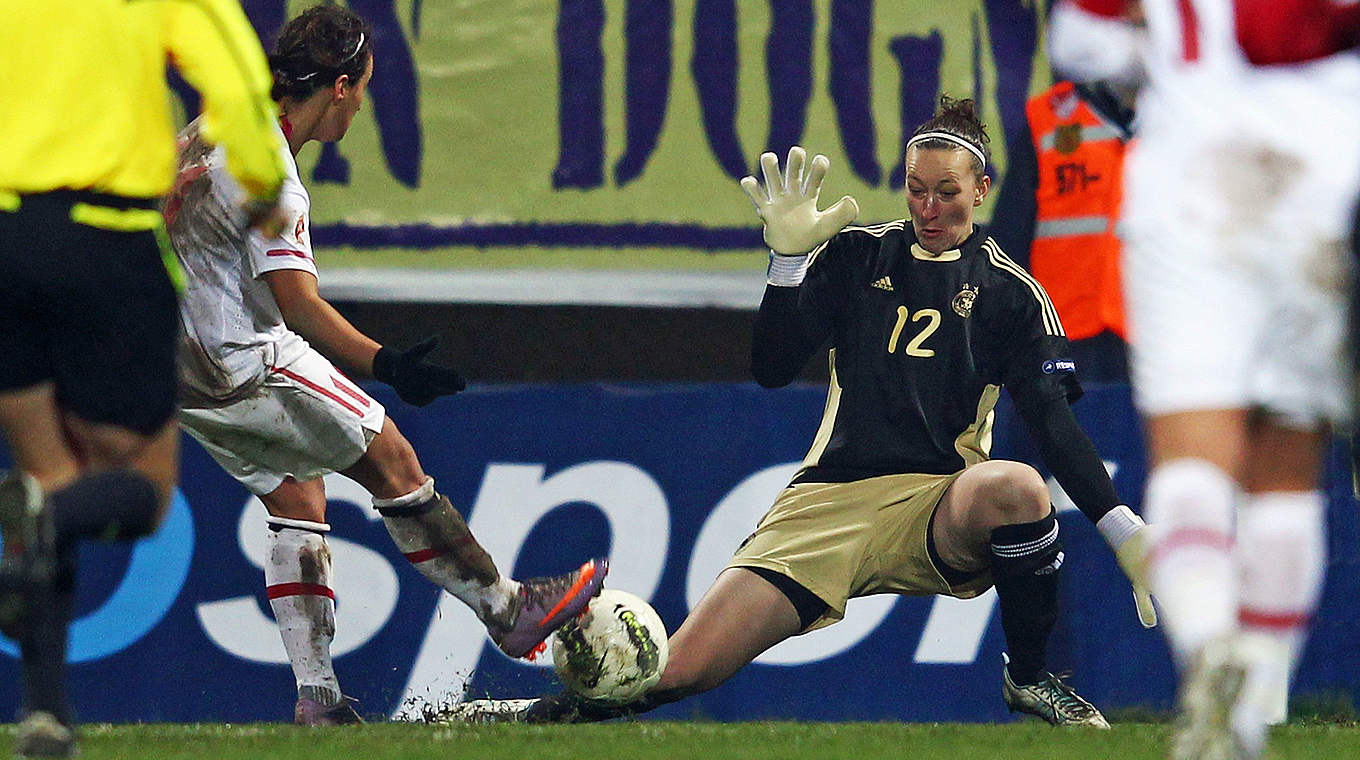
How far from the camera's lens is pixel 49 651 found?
3305 mm

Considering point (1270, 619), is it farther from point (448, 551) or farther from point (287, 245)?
point (287, 245)

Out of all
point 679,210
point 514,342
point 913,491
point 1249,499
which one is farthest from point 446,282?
point 1249,499

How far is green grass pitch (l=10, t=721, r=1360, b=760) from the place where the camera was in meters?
3.79

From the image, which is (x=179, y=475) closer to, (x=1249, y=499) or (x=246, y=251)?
(x=246, y=251)

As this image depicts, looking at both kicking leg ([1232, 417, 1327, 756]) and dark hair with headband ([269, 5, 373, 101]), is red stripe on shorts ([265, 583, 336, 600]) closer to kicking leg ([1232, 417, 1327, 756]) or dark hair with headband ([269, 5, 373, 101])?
dark hair with headband ([269, 5, 373, 101])

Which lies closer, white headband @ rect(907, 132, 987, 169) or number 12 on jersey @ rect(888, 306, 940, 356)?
number 12 on jersey @ rect(888, 306, 940, 356)

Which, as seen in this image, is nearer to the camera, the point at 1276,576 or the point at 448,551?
the point at 1276,576

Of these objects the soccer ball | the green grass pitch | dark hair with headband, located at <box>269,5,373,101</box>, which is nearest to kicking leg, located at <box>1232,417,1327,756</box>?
the green grass pitch

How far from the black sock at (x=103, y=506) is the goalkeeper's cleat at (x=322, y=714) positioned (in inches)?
58.4

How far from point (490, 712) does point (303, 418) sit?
926 millimetres

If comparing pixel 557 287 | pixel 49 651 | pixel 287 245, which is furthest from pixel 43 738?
pixel 557 287

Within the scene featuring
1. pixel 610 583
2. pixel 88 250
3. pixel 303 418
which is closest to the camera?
pixel 88 250

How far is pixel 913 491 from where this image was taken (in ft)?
15.5

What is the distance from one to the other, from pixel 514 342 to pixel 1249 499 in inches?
131
